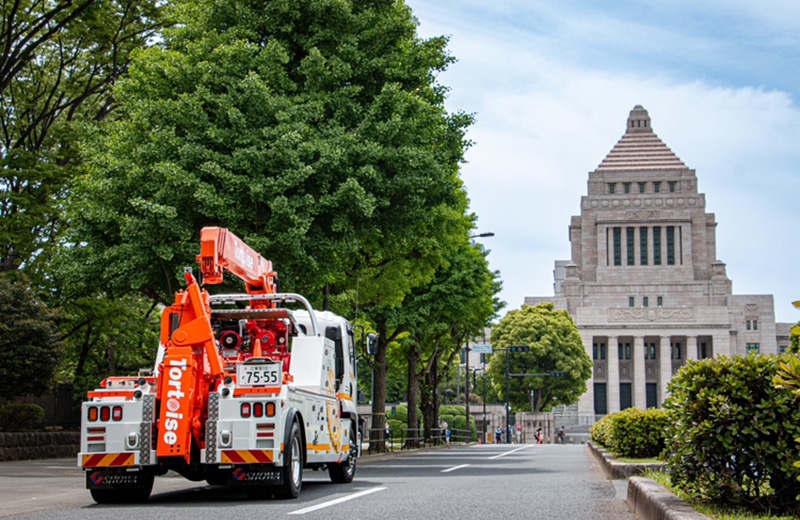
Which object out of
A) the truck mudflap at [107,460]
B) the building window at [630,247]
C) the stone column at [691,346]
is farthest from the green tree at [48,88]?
the building window at [630,247]

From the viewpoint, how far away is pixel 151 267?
21469mm

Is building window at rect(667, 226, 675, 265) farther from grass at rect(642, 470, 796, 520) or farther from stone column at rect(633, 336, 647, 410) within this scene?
grass at rect(642, 470, 796, 520)

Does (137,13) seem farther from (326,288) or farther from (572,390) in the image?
(572,390)

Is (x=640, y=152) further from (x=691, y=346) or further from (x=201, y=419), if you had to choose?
(x=201, y=419)

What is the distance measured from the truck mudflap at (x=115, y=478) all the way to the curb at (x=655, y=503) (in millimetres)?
5998

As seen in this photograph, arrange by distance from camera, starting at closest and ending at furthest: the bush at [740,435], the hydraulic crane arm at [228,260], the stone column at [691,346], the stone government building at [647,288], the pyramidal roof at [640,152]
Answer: the bush at [740,435]
the hydraulic crane arm at [228,260]
the stone column at [691,346]
the stone government building at [647,288]
the pyramidal roof at [640,152]

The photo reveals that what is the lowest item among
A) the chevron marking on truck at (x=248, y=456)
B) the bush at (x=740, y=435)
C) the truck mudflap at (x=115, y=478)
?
the truck mudflap at (x=115, y=478)

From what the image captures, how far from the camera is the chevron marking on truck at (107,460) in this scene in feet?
37.8


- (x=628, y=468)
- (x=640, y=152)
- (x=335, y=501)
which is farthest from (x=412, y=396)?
(x=640, y=152)

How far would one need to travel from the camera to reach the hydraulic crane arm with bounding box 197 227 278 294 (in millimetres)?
12812

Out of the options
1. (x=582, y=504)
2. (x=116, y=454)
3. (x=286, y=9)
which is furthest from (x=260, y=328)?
(x=286, y=9)

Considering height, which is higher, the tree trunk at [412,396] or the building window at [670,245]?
the building window at [670,245]

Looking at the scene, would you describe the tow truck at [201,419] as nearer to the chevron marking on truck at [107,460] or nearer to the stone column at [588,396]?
the chevron marking on truck at [107,460]

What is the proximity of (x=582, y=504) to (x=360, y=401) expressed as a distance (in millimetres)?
6853
